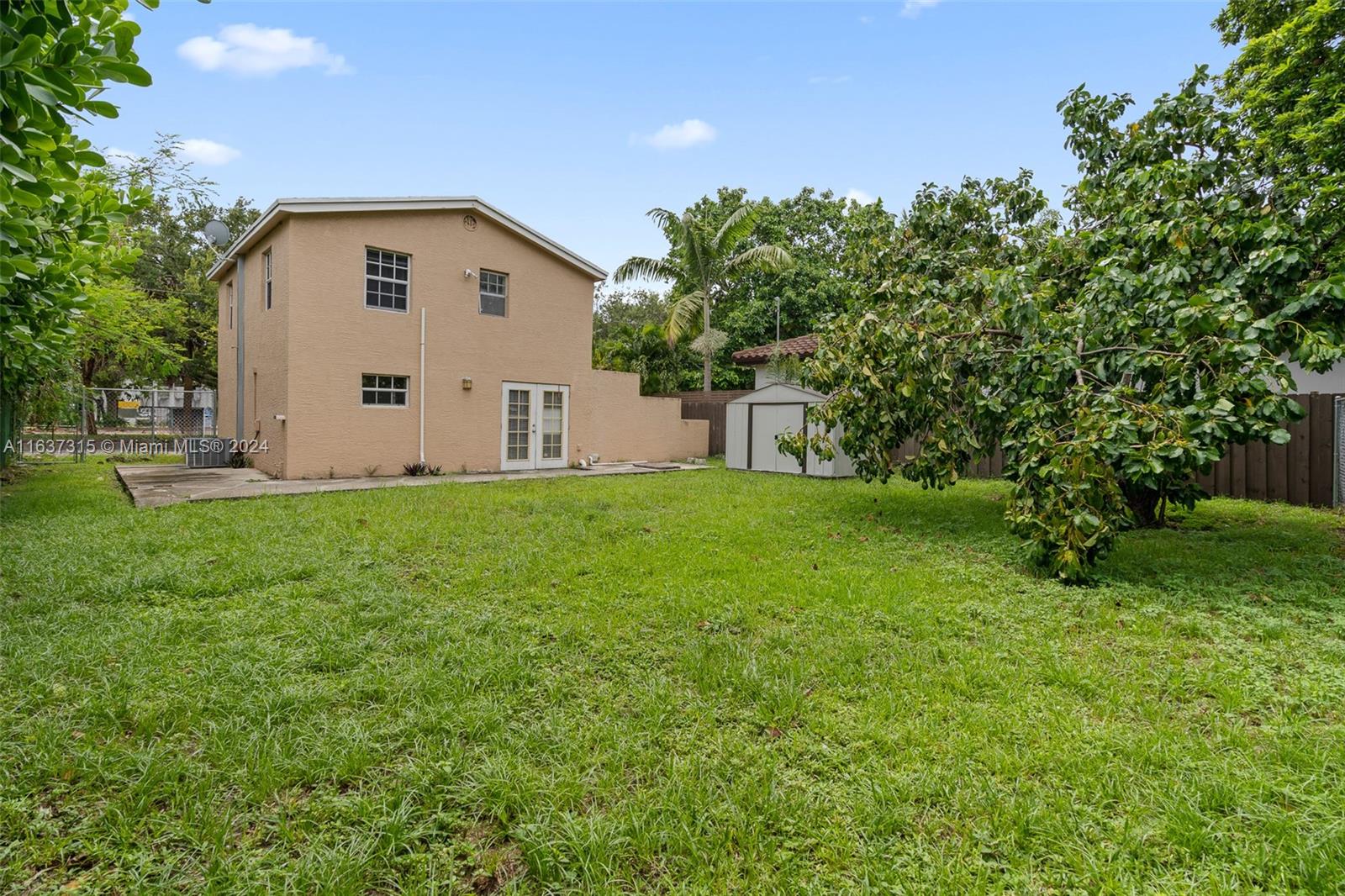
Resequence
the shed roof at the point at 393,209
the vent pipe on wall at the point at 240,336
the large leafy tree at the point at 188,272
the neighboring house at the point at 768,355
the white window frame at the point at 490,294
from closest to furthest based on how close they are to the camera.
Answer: the shed roof at the point at 393,209 → the white window frame at the point at 490,294 → the vent pipe on wall at the point at 240,336 → the neighboring house at the point at 768,355 → the large leafy tree at the point at 188,272

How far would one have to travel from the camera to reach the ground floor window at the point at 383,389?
11805 millimetres

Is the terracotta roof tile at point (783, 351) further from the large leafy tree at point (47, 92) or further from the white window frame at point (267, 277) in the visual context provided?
the large leafy tree at point (47, 92)

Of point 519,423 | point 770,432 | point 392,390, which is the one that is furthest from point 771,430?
point 392,390

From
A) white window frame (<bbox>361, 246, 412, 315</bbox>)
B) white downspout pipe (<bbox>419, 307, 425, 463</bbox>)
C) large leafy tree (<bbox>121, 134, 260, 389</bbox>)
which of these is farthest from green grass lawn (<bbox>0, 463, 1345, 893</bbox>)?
large leafy tree (<bbox>121, 134, 260, 389</bbox>)

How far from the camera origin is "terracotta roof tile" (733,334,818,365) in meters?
16.5

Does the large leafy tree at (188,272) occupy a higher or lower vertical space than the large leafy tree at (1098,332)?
higher

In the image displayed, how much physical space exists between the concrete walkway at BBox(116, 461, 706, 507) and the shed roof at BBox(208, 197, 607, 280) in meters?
4.80

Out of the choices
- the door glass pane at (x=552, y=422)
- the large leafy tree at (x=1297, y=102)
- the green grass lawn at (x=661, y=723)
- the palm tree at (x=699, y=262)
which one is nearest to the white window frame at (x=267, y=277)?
the door glass pane at (x=552, y=422)

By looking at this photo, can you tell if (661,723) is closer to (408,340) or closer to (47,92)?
(47,92)

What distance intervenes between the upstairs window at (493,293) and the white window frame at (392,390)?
7.51 ft

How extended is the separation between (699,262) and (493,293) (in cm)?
744

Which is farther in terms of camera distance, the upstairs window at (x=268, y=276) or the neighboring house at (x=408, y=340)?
the upstairs window at (x=268, y=276)

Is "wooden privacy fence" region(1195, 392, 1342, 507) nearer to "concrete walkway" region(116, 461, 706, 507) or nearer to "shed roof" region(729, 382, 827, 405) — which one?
"shed roof" region(729, 382, 827, 405)

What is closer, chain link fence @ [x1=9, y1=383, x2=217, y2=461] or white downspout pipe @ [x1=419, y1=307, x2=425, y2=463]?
white downspout pipe @ [x1=419, y1=307, x2=425, y2=463]
